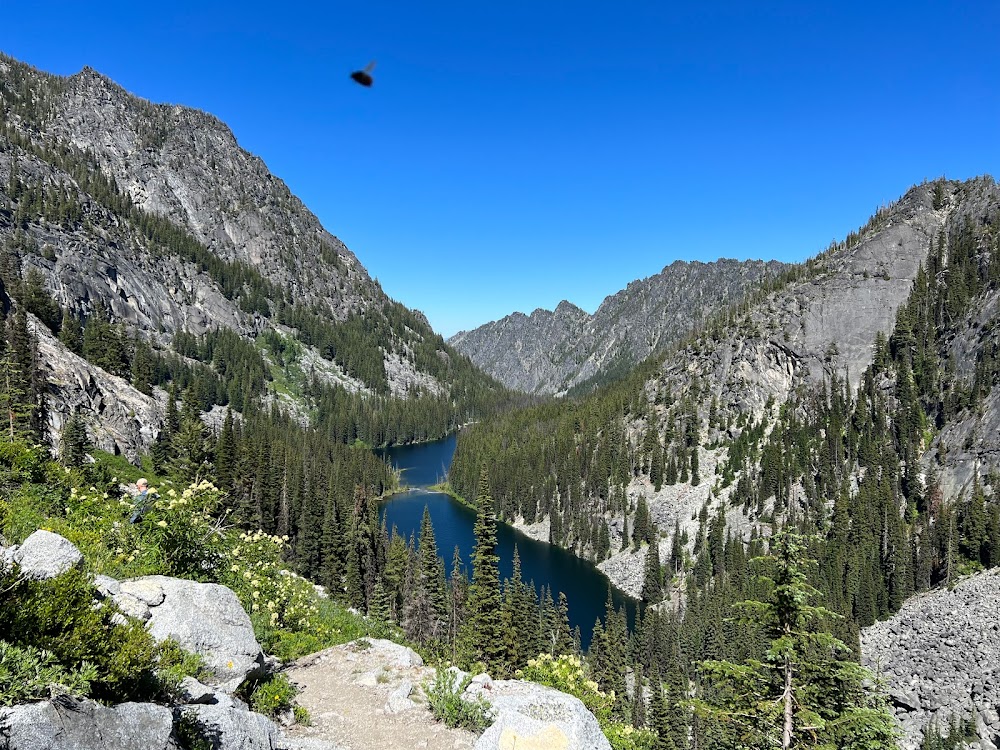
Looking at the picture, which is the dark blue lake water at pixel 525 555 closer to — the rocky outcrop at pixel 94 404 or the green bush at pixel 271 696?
the rocky outcrop at pixel 94 404

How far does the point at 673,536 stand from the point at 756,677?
11553cm

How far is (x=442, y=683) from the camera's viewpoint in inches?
547

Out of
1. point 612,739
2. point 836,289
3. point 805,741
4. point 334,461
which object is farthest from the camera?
point 836,289

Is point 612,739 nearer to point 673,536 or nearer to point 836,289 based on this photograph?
point 673,536

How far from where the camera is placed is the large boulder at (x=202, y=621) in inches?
429

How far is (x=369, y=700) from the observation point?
14.2 m

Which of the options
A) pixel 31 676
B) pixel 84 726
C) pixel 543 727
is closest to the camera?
pixel 31 676

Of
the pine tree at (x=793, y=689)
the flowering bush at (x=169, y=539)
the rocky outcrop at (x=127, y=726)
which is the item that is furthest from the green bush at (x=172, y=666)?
the pine tree at (x=793, y=689)

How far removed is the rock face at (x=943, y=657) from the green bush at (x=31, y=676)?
80025mm

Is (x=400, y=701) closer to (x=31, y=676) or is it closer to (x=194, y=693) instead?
(x=194, y=693)

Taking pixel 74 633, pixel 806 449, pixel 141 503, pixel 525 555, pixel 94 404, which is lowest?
pixel 525 555

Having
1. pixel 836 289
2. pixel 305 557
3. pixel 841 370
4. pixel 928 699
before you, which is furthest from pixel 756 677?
pixel 836 289

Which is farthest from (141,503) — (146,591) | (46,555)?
(46,555)

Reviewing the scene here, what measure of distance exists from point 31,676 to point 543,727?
7711mm
